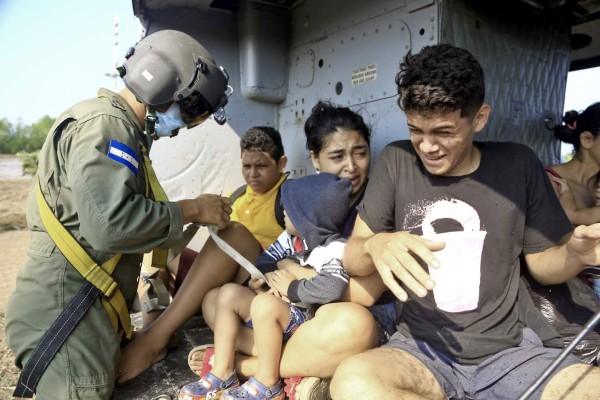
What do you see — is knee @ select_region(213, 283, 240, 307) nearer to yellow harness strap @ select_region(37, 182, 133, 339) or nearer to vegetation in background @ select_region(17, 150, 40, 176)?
yellow harness strap @ select_region(37, 182, 133, 339)

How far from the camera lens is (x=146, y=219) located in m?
1.90

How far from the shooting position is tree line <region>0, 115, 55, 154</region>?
3412cm

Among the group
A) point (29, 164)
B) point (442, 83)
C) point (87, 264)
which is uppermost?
point (442, 83)

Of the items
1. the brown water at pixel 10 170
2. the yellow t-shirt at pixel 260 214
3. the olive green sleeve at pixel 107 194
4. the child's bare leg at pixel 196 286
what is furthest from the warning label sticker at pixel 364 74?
the brown water at pixel 10 170

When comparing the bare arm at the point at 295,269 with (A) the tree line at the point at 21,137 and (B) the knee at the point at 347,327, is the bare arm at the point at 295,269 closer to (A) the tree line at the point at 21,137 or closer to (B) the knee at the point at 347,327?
(B) the knee at the point at 347,327

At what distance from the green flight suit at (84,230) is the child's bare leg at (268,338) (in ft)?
1.70

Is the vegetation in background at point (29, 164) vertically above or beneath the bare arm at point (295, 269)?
above

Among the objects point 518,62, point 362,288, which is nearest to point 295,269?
point 362,288

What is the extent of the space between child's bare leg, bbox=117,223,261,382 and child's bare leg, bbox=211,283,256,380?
0.92ft

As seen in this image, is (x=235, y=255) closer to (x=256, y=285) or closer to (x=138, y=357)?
(x=256, y=285)

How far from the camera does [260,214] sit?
311cm

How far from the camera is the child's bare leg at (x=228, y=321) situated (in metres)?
2.05

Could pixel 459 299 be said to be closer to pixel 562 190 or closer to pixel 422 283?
pixel 422 283

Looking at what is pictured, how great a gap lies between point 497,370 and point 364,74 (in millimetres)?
2033
